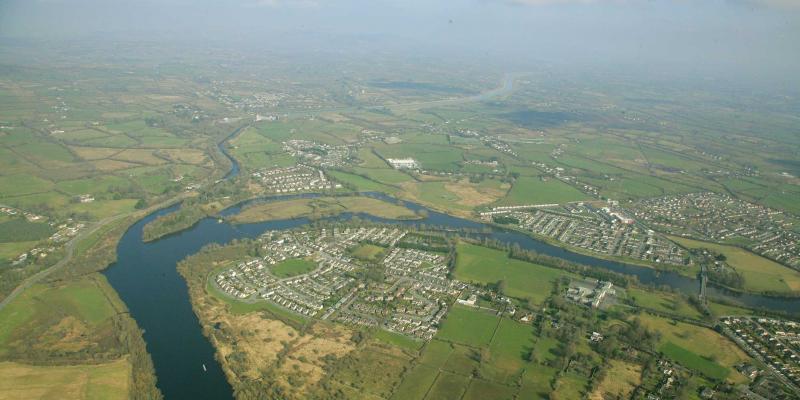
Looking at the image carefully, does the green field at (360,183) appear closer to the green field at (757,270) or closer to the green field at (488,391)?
the green field at (757,270)

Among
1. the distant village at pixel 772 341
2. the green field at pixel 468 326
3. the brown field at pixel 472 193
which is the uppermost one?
the distant village at pixel 772 341

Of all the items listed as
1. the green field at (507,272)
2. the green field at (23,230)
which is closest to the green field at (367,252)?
the green field at (507,272)

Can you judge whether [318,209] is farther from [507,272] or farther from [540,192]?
[540,192]

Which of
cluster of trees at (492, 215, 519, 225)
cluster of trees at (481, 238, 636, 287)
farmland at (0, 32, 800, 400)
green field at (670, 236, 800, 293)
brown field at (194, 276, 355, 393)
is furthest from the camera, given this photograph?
cluster of trees at (492, 215, 519, 225)

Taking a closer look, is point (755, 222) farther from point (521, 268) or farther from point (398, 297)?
point (398, 297)

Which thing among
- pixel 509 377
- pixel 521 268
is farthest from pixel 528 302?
pixel 509 377

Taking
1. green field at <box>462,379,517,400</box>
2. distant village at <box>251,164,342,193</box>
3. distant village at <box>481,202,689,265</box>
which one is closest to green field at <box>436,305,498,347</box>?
green field at <box>462,379,517,400</box>

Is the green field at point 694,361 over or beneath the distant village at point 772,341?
beneath

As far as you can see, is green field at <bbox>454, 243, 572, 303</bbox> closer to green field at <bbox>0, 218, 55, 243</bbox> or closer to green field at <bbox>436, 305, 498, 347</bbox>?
green field at <bbox>436, 305, 498, 347</bbox>
